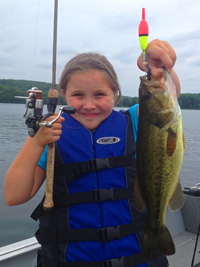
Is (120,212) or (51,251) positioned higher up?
(120,212)

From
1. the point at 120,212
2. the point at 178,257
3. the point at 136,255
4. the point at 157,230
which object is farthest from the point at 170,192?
the point at 178,257

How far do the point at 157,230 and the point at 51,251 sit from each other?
94 centimetres

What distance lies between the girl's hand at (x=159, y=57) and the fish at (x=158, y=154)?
0.08 meters

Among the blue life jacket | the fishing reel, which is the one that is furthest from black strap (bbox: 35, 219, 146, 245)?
the fishing reel

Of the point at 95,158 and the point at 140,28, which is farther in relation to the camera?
the point at 95,158

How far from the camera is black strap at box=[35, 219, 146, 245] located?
6.91ft

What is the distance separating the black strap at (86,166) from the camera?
225 centimetres

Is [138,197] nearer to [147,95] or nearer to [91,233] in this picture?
[91,233]

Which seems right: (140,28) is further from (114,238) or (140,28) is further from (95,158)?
(114,238)

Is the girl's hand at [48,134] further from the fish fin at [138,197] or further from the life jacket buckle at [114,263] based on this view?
the life jacket buckle at [114,263]

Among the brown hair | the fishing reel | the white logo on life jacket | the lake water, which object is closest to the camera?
the fishing reel

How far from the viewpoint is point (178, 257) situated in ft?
13.9

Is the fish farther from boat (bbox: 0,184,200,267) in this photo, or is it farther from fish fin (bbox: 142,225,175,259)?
boat (bbox: 0,184,200,267)

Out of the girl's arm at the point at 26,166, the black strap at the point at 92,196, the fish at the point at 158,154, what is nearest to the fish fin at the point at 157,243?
the fish at the point at 158,154
